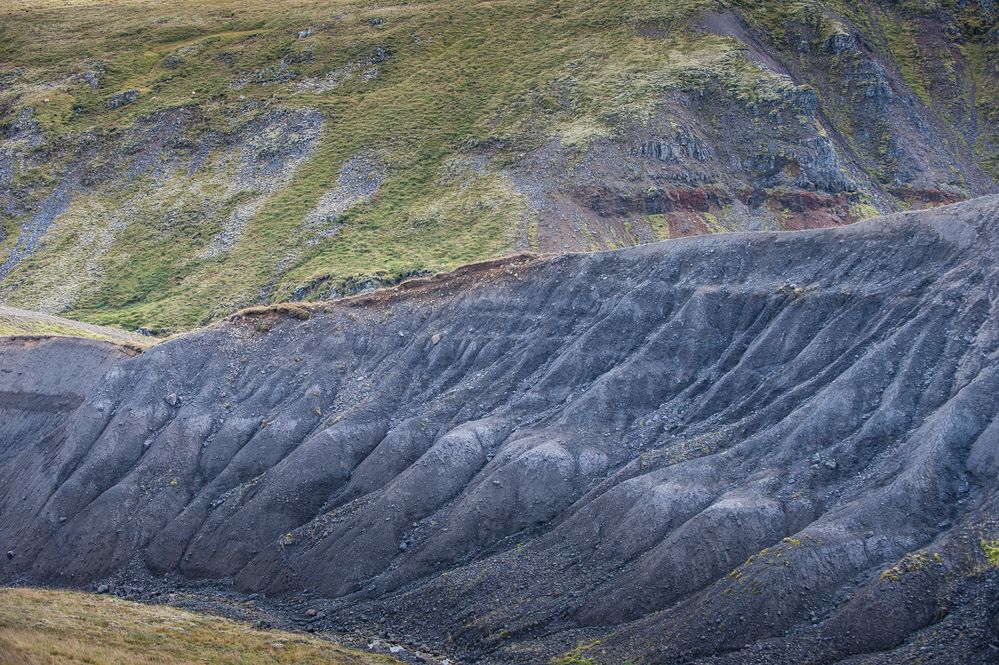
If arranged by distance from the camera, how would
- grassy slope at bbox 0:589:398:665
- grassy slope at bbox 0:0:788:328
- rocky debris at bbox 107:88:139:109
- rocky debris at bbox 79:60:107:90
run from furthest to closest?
rocky debris at bbox 79:60:107:90 → rocky debris at bbox 107:88:139:109 → grassy slope at bbox 0:0:788:328 → grassy slope at bbox 0:589:398:665

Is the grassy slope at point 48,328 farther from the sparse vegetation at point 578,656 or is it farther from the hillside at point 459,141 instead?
the sparse vegetation at point 578,656

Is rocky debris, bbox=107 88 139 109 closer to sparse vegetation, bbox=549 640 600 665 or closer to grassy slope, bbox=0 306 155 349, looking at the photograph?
grassy slope, bbox=0 306 155 349

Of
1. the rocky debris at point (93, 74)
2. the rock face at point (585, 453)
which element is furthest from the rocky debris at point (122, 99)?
the rock face at point (585, 453)

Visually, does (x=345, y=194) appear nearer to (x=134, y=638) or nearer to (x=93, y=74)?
(x=93, y=74)

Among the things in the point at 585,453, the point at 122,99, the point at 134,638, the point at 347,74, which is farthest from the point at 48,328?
the point at 122,99

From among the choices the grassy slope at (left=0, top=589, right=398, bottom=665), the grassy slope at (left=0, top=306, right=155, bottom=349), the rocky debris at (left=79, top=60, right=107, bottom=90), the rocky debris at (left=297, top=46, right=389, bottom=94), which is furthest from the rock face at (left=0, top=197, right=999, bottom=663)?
the rocky debris at (left=79, top=60, right=107, bottom=90)

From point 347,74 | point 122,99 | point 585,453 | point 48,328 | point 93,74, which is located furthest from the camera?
point 93,74
